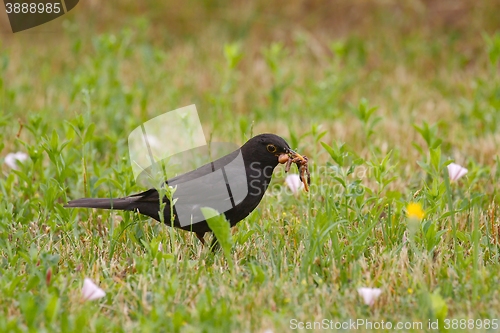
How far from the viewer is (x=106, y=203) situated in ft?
12.6

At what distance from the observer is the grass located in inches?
122

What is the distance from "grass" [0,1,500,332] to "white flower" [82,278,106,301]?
0.04 metres

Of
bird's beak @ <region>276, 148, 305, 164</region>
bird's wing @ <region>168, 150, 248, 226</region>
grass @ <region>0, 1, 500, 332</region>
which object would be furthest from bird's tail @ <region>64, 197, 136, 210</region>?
bird's beak @ <region>276, 148, 305, 164</region>

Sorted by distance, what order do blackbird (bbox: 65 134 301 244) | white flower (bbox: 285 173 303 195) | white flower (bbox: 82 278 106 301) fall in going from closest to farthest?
white flower (bbox: 82 278 106 301) → blackbird (bbox: 65 134 301 244) → white flower (bbox: 285 173 303 195)

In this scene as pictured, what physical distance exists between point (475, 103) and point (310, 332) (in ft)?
14.1

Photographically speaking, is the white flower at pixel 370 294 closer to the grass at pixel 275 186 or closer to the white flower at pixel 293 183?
the grass at pixel 275 186

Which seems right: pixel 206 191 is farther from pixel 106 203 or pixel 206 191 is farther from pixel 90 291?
pixel 90 291

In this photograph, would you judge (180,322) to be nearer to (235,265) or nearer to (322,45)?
(235,265)

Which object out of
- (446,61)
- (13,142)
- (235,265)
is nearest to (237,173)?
(235,265)
